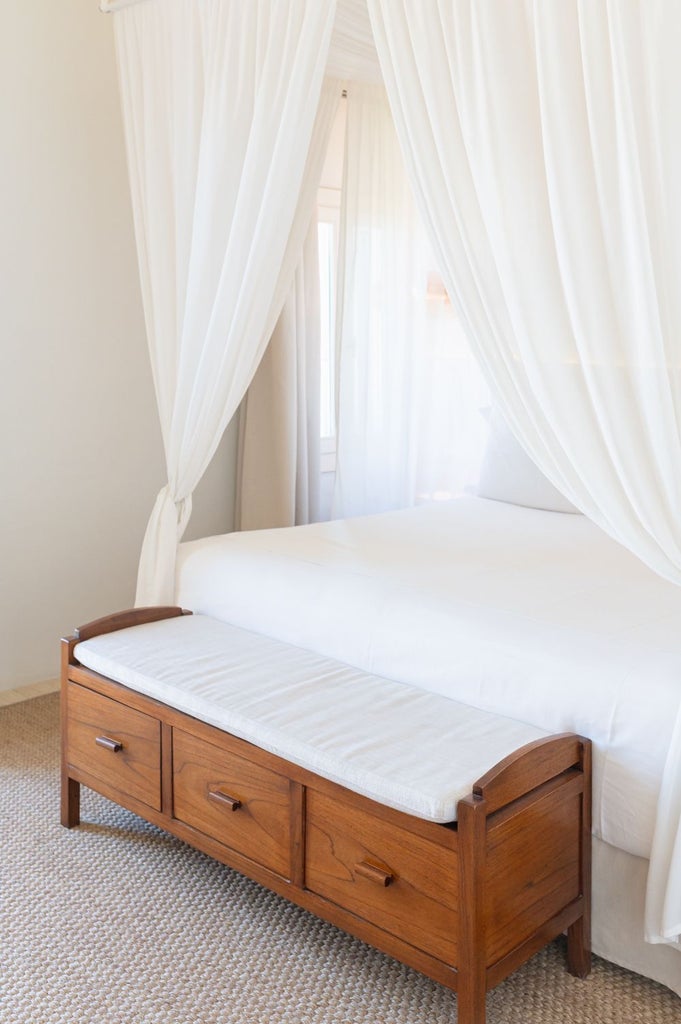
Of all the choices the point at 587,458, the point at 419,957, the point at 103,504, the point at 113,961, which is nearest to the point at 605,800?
the point at 419,957

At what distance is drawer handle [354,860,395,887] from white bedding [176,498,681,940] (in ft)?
1.37

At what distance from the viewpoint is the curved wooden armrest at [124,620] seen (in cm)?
253

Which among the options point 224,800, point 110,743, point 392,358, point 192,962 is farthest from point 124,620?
point 392,358

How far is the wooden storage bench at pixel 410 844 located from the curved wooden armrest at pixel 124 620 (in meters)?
0.33

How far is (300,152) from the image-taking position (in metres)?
2.42

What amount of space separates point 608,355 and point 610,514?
0.29 m

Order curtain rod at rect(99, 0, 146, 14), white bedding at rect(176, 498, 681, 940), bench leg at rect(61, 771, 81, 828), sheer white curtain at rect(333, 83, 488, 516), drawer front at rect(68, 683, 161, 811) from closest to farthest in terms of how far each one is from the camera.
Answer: white bedding at rect(176, 498, 681, 940) → drawer front at rect(68, 683, 161, 811) → bench leg at rect(61, 771, 81, 828) → curtain rod at rect(99, 0, 146, 14) → sheer white curtain at rect(333, 83, 488, 516)

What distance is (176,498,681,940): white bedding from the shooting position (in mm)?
1821

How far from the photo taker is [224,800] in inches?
81.6

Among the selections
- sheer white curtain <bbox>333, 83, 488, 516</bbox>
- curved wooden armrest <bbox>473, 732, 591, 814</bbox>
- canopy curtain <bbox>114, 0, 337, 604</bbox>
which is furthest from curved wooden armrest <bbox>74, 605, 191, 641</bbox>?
sheer white curtain <bbox>333, 83, 488, 516</bbox>

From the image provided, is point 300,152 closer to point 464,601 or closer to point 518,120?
point 518,120

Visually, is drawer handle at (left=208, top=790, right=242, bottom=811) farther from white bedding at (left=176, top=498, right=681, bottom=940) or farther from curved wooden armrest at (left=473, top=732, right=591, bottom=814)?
curved wooden armrest at (left=473, top=732, right=591, bottom=814)

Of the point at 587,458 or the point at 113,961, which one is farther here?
the point at 113,961

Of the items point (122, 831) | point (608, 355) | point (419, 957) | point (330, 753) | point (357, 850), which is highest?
point (608, 355)
